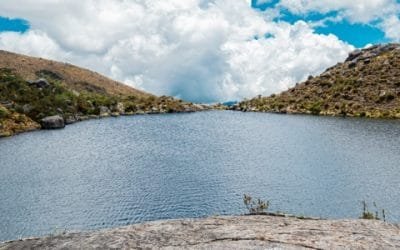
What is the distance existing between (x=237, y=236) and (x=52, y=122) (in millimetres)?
138287

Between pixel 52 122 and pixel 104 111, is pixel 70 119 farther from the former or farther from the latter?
pixel 104 111

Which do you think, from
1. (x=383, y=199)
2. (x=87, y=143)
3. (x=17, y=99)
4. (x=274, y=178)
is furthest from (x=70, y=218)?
(x=17, y=99)

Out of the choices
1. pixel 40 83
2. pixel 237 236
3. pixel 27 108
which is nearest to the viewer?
pixel 237 236

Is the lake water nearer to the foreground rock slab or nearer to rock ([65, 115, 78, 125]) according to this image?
the foreground rock slab

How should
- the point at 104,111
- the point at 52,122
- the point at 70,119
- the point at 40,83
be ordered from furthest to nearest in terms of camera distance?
1. the point at 104,111
2. the point at 40,83
3. the point at 70,119
4. the point at 52,122

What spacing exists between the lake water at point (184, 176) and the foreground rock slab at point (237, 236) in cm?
3111

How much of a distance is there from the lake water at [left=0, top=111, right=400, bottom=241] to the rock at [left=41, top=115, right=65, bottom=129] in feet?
67.2

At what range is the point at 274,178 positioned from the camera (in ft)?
210

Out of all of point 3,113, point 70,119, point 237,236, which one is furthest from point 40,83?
point 237,236

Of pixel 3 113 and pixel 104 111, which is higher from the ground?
pixel 104 111

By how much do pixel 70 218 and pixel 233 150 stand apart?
49.2 metres

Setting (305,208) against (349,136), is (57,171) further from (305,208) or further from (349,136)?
(349,136)

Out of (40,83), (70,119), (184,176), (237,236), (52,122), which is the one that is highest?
(40,83)

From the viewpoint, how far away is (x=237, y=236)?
39.5 feet
